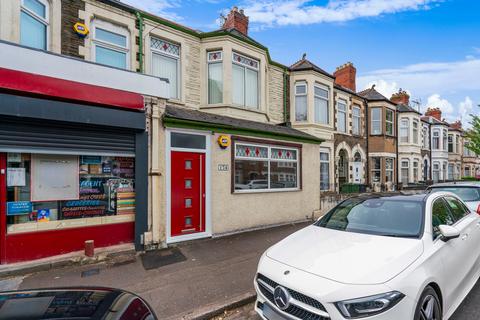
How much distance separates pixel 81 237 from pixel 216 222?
311 centimetres

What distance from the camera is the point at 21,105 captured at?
450 centimetres

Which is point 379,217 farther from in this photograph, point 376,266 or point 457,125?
point 457,125

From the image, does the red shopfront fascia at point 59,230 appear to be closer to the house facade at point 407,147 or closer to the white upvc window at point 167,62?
the white upvc window at point 167,62

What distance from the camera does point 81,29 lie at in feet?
23.8

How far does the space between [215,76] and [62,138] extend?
597cm

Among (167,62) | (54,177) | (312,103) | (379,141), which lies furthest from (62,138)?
(379,141)

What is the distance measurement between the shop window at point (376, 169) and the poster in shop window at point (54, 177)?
18.0m

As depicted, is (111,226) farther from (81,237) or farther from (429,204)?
(429,204)

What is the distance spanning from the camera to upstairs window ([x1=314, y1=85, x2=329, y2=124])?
1340 cm

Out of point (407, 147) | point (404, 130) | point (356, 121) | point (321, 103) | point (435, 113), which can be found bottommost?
point (407, 147)

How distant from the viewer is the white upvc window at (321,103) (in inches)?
526

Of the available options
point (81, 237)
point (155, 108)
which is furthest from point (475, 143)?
point (81, 237)

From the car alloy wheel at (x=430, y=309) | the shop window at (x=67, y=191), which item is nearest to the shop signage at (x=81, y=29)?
the shop window at (x=67, y=191)

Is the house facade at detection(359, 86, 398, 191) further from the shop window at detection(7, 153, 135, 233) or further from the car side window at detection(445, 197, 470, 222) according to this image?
the shop window at detection(7, 153, 135, 233)
